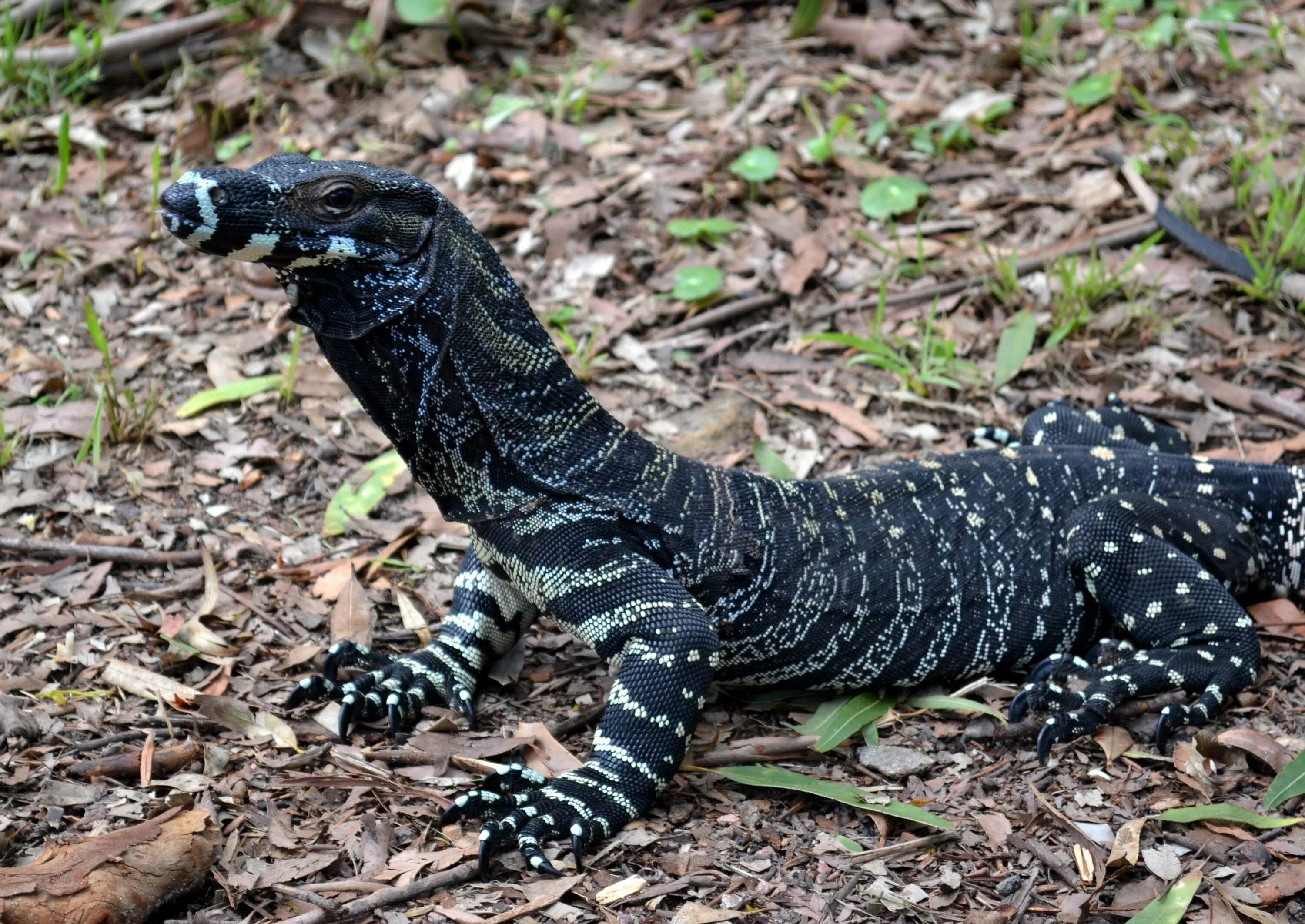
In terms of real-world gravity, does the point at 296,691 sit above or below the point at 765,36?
below

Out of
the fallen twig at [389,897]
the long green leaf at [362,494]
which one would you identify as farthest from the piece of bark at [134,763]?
the long green leaf at [362,494]

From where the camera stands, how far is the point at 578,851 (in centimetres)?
Result: 547

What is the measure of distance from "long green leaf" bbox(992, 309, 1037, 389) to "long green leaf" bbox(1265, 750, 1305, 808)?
3.50 m

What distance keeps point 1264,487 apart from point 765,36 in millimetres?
6627

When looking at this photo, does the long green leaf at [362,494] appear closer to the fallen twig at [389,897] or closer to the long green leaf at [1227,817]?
the fallen twig at [389,897]

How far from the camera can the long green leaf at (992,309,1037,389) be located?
8.84m

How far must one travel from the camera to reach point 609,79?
11.5 meters

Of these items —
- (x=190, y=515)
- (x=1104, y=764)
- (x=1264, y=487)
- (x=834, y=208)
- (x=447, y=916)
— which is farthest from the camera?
(x=834, y=208)

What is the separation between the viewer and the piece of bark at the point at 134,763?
5652 millimetres

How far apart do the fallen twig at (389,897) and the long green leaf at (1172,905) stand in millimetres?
2611

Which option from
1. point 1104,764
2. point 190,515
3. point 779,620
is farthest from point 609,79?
point 1104,764

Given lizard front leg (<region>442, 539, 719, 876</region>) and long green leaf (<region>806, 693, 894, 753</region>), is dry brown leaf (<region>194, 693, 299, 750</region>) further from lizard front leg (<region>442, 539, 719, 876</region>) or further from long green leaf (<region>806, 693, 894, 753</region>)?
long green leaf (<region>806, 693, 894, 753</region>)

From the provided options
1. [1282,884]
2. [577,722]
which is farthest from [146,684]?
[1282,884]

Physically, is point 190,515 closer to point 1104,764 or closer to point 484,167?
point 484,167
